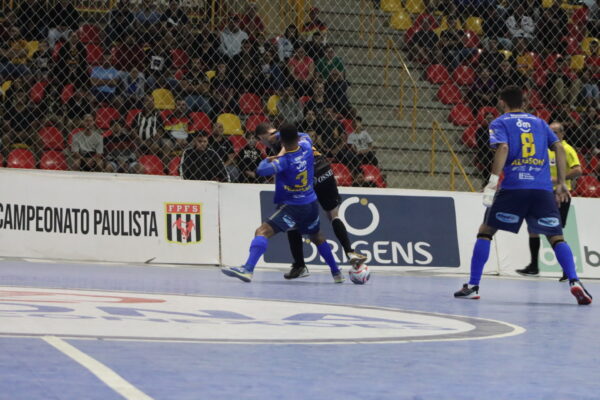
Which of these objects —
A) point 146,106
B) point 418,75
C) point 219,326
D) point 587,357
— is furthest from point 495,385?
point 418,75

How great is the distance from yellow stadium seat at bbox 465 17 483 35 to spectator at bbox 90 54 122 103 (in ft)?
23.1

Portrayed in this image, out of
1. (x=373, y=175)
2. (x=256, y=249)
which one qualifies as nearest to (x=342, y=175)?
(x=373, y=175)

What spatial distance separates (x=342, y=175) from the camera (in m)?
15.8

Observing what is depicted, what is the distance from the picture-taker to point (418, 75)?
19.6 meters

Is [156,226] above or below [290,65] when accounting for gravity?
below

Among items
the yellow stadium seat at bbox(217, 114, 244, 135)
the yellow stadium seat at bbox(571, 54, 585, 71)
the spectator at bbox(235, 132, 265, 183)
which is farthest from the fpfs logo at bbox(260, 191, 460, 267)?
the yellow stadium seat at bbox(571, 54, 585, 71)

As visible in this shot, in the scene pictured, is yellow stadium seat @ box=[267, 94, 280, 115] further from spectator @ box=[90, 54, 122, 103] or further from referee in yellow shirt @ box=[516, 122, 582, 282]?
referee in yellow shirt @ box=[516, 122, 582, 282]

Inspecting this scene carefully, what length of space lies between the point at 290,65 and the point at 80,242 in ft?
18.7

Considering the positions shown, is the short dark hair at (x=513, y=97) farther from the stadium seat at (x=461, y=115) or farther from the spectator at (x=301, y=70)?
the stadium seat at (x=461, y=115)

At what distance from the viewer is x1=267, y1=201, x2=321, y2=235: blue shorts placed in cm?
1070

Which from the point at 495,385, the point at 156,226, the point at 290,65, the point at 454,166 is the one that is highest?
the point at 290,65

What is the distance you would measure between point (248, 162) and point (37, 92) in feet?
Answer: 11.2

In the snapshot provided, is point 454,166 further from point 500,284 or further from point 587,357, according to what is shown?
point 587,357

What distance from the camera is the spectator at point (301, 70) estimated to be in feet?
55.7
